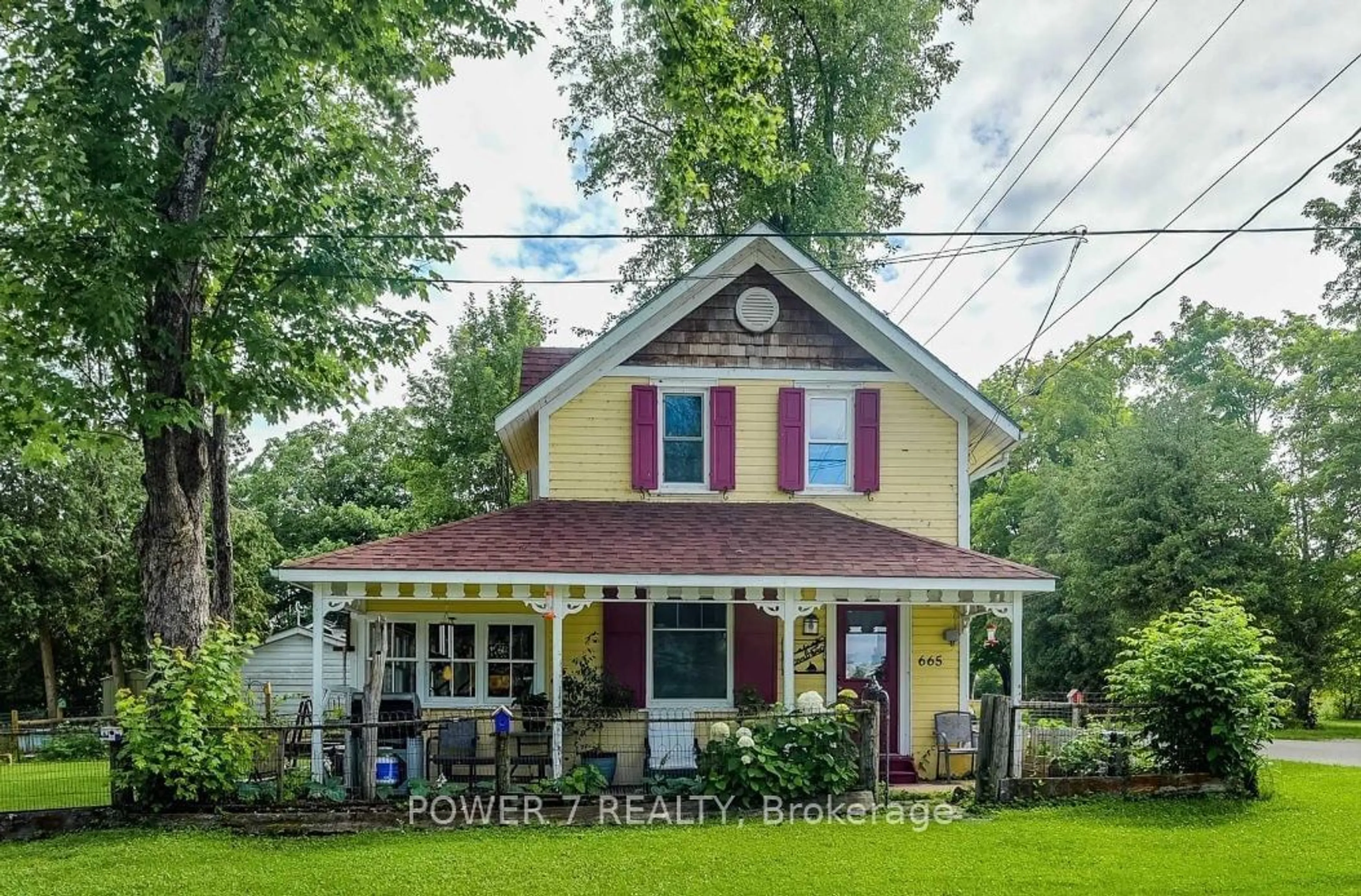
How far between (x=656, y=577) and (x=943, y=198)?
13269 mm

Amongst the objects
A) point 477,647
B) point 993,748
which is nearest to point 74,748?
point 477,647

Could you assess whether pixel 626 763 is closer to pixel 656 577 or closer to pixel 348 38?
pixel 656 577

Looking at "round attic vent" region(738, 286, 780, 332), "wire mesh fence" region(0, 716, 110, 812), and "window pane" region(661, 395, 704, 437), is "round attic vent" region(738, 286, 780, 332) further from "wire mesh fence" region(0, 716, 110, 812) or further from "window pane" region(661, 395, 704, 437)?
"wire mesh fence" region(0, 716, 110, 812)

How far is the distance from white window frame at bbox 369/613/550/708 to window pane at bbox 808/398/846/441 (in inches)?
185

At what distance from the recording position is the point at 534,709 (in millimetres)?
12750

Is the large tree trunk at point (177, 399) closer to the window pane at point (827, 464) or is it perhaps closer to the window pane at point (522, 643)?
the window pane at point (522, 643)

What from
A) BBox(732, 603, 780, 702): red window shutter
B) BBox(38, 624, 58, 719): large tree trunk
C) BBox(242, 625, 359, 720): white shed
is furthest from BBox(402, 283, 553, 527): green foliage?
BBox(732, 603, 780, 702): red window shutter

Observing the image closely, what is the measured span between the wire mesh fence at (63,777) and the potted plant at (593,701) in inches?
199

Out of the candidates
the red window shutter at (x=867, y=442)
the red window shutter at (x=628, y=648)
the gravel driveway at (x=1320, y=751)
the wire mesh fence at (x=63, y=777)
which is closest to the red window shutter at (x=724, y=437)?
the red window shutter at (x=867, y=442)

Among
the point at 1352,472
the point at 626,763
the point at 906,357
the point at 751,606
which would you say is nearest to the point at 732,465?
the point at 751,606

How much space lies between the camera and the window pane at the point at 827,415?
14750 mm

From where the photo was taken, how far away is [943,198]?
71.6ft

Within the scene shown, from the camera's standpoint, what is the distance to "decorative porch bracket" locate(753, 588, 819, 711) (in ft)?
39.9

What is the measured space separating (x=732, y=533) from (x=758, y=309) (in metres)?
3.36
